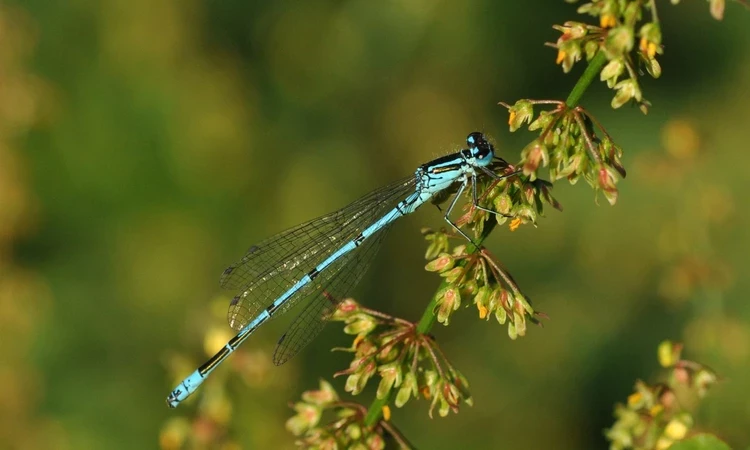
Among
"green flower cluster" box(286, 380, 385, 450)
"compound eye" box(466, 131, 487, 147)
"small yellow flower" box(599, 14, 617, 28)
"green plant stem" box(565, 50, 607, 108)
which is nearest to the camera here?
"small yellow flower" box(599, 14, 617, 28)

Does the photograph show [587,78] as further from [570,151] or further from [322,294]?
[322,294]

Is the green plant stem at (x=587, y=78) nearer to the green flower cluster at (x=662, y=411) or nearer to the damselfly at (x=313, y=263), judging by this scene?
the green flower cluster at (x=662, y=411)

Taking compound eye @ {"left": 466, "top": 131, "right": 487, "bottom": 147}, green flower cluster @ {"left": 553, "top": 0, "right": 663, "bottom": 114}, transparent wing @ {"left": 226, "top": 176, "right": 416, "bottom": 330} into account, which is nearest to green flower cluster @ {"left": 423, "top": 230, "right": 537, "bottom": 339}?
green flower cluster @ {"left": 553, "top": 0, "right": 663, "bottom": 114}

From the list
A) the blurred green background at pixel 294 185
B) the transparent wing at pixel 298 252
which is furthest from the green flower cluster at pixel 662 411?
the blurred green background at pixel 294 185

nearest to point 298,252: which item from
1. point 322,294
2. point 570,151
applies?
point 322,294

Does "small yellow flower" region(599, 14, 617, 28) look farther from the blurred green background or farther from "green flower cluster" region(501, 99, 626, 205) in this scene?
the blurred green background

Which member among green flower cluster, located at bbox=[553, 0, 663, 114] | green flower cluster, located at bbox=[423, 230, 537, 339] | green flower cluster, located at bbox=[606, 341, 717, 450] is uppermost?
→ green flower cluster, located at bbox=[553, 0, 663, 114]

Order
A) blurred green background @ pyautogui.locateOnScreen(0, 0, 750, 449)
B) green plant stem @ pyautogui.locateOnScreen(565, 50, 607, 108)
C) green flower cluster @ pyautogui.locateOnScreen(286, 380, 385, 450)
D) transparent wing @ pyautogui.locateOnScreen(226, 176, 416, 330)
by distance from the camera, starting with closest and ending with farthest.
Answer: green plant stem @ pyautogui.locateOnScreen(565, 50, 607, 108)
green flower cluster @ pyautogui.locateOnScreen(286, 380, 385, 450)
transparent wing @ pyautogui.locateOnScreen(226, 176, 416, 330)
blurred green background @ pyautogui.locateOnScreen(0, 0, 750, 449)
